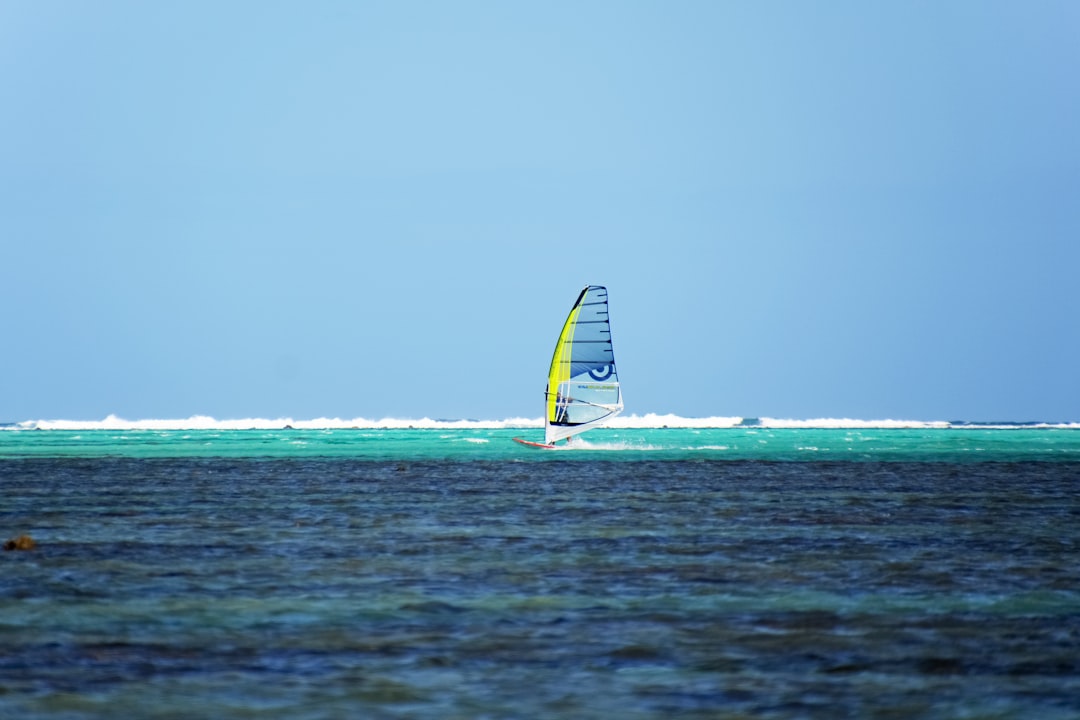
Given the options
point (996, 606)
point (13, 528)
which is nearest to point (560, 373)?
point (13, 528)

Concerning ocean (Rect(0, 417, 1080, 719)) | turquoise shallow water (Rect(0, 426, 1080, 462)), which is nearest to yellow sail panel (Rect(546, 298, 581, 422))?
turquoise shallow water (Rect(0, 426, 1080, 462))

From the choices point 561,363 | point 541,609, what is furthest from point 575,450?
point 541,609

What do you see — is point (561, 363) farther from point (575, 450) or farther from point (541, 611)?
point (541, 611)

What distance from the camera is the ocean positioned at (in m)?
11.8

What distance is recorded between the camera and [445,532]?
89.6ft

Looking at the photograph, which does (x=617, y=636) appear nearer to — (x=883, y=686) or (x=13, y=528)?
(x=883, y=686)

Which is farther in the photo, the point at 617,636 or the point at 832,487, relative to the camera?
the point at 832,487

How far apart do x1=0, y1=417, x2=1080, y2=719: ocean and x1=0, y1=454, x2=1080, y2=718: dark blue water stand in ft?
0.21

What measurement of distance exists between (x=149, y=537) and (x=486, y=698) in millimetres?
16824

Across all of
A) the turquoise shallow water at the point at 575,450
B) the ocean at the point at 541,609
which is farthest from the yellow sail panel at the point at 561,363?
the ocean at the point at 541,609

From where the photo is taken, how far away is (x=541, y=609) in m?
16.7

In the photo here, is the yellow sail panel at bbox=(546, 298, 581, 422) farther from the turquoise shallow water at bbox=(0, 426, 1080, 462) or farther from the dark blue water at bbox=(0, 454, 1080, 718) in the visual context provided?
the dark blue water at bbox=(0, 454, 1080, 718)

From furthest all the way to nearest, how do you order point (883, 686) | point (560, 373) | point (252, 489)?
point (560, 373)
point (252, 489)
point (883, 686)

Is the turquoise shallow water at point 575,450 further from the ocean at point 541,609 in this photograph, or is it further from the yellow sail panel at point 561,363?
the ocean at point 541,609
